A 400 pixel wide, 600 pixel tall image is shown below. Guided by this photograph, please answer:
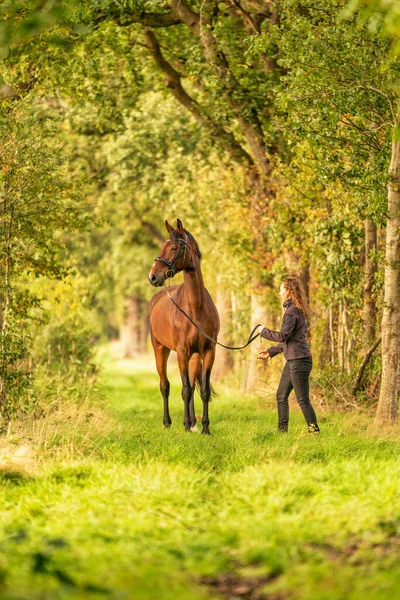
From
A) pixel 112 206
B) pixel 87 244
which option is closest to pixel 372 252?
pixel 112 206

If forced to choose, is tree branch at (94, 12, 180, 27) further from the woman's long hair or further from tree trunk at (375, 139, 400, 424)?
the woman's long hair

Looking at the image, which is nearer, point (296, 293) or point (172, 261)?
point (296, 293)

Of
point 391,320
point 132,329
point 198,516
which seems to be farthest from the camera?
point 132,329

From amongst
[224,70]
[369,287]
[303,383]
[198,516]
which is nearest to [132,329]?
[224,70]

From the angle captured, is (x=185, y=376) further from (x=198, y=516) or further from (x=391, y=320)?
(x=198, y=516)

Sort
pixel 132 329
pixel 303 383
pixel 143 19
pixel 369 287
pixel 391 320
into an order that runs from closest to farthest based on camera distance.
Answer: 1. pixel 303 383
2. pixel 391 320
3. pixel 369 287
4. pixel 143 19
5. pixel 132 329

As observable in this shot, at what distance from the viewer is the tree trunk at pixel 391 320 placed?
13031mm

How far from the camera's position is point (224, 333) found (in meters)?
25.9

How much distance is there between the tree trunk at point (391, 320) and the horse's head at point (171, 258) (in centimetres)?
286

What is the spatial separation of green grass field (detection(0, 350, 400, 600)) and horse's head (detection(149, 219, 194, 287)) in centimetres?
224

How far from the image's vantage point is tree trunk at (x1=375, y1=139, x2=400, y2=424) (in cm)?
1303

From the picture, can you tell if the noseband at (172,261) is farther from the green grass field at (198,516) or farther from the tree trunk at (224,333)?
the tree trunk at (224,333)

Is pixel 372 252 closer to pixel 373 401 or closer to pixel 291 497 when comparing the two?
pixel 373 401

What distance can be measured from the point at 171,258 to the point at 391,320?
10.6ft
